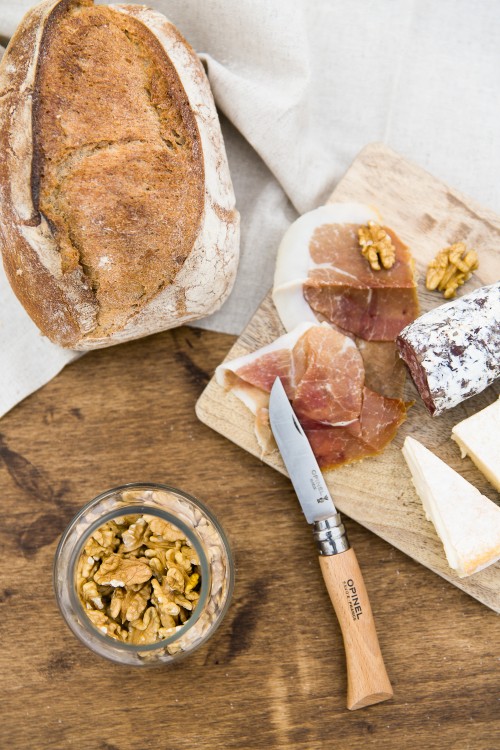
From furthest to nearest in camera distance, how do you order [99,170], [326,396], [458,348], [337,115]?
[337,115] → [326,396] → [458,348] → [99,170]

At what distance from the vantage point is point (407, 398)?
6.29ft

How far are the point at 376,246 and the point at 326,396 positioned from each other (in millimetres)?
446

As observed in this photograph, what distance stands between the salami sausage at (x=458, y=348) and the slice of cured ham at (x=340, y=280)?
0.54ft

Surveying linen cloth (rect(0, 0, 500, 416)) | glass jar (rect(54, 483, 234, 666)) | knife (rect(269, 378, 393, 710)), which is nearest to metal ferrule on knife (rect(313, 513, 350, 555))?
knife (rect(269, 378, 393, 710))

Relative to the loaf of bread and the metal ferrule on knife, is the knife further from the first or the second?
the loaf of bread

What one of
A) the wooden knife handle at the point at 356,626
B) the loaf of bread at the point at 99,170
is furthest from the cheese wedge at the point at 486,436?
the loaf of bread at the point at 99,170

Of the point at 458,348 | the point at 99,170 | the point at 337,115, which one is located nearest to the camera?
the point at 99,170

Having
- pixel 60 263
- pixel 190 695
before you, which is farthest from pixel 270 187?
pixel 190 695

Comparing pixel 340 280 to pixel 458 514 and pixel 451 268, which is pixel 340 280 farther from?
pixel 458 514

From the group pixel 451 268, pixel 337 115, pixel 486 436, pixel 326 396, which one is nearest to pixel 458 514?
pixel 486 436

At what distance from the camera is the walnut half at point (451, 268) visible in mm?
1887

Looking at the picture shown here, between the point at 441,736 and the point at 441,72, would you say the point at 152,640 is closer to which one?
the point at 441,736

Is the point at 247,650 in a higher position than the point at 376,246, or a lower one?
lower

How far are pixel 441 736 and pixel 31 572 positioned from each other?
4.09ft
